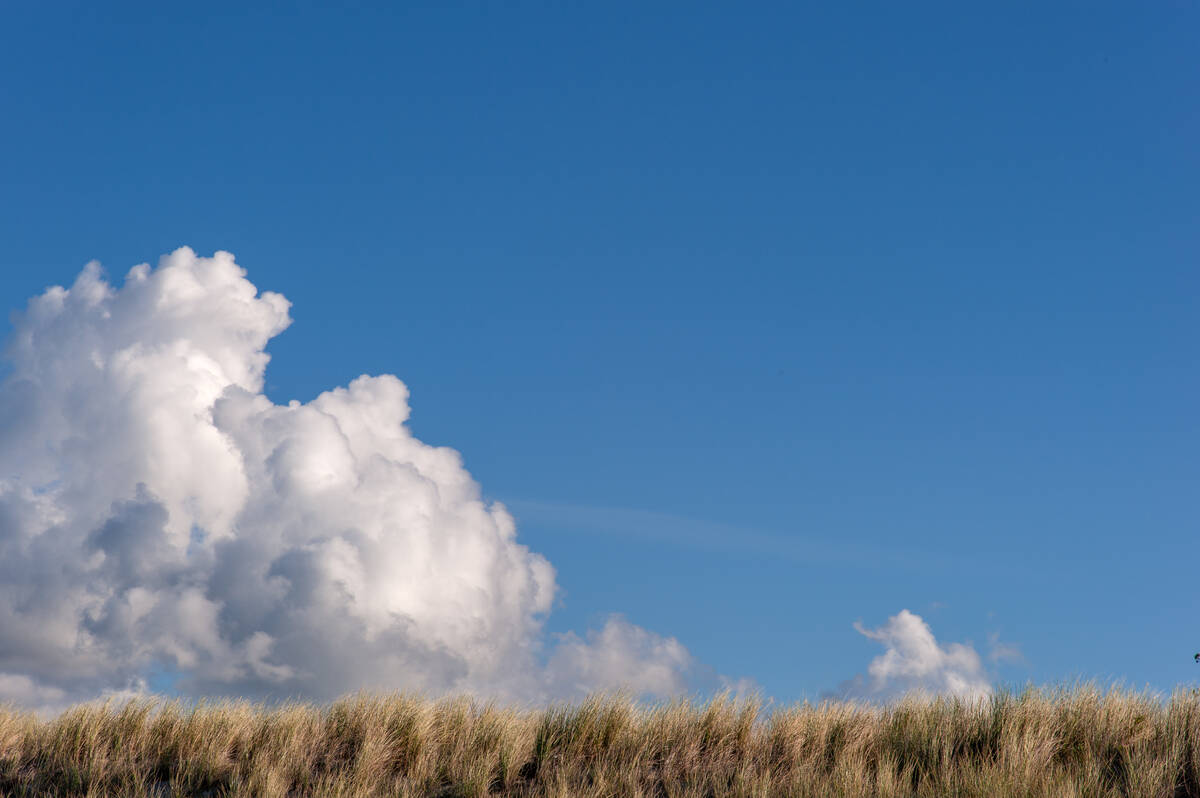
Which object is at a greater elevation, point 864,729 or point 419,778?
point 864,729

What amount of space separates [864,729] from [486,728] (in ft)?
17.3

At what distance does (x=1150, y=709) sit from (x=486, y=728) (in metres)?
9.17

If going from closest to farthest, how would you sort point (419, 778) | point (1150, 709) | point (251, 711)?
1. point (419, 778)
2. point (1150, 709)
3. point (251, 711)

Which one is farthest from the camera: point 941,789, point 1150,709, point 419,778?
point 1150,709

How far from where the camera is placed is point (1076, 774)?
39.8 ft

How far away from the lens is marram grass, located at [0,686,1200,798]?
12.6 m

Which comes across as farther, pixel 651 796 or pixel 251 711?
pixel 251 711

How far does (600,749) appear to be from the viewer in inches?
552

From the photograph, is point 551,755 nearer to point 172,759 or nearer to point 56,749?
point 172,759

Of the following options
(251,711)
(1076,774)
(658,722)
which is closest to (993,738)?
(1076,774)

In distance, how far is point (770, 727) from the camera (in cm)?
1461

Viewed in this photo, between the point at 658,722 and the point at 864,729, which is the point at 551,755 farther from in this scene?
the point at 864,729

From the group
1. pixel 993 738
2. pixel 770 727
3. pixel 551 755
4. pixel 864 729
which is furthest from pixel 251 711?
pixel 993 738

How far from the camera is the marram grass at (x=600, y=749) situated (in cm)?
1259
